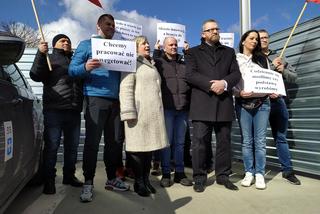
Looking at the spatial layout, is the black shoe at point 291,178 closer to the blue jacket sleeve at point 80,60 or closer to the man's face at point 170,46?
the man's face at point 170,46

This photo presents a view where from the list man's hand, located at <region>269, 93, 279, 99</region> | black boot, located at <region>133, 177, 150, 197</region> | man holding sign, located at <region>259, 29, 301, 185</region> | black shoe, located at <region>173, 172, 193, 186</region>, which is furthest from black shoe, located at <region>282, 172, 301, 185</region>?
black boot, located at <region>133, 177, 150, 197</region>

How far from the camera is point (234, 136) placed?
7496 millimetres

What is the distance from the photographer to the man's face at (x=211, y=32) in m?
5.05

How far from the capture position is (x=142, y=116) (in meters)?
4.48

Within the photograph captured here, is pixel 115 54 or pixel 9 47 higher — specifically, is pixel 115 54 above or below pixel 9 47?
above

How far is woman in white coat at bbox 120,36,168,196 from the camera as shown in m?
4.40

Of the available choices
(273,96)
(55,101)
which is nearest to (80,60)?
(55,101)

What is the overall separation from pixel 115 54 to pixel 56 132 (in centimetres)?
110

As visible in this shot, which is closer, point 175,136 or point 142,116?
point 142,116

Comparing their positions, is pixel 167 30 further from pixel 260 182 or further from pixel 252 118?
pixel 260 182

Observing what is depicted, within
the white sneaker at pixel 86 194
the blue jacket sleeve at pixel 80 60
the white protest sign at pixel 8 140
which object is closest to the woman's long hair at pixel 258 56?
the blue jacket sleeve at pixel 80 60

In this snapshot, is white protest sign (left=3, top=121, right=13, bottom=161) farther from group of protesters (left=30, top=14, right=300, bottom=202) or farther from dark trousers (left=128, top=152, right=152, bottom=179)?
dark trousers (left=128, top=152, right=152, bottom=179)

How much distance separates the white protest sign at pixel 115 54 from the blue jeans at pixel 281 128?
2123 mm

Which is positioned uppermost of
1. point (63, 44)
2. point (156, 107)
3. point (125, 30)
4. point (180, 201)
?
point (125, 30)
